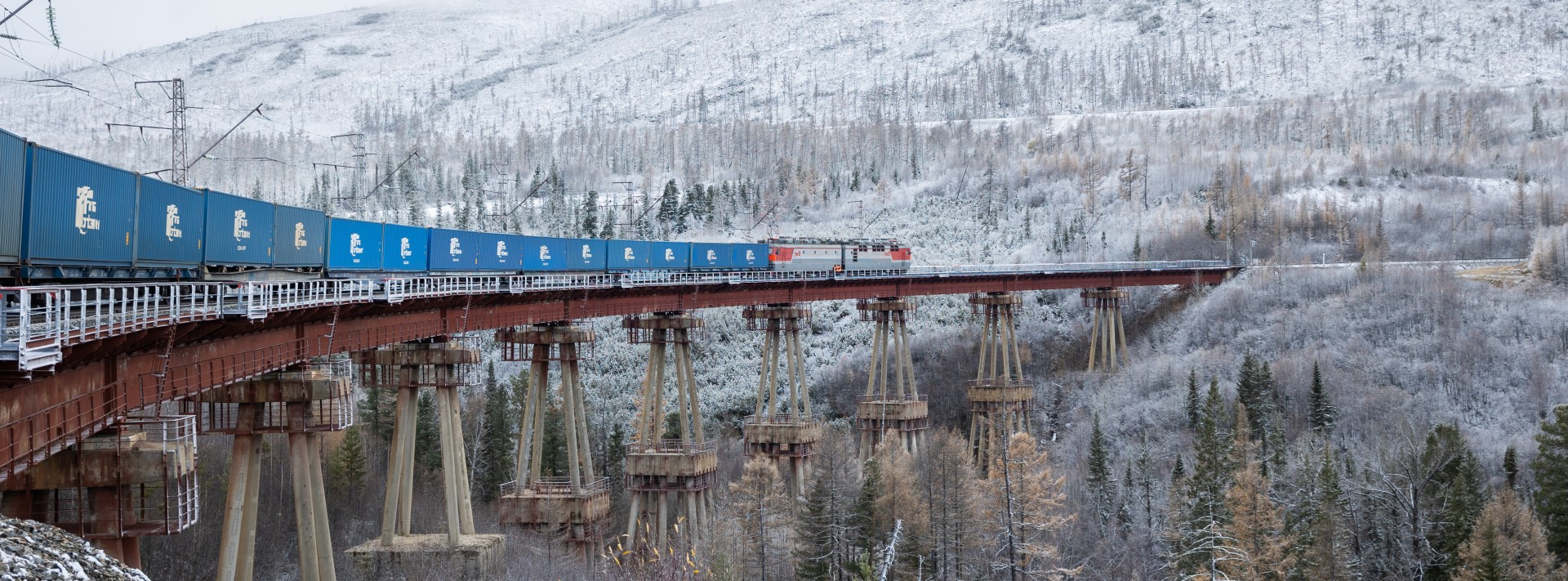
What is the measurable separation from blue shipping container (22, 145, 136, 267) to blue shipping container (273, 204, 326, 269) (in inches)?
280

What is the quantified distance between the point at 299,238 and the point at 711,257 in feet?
88.8

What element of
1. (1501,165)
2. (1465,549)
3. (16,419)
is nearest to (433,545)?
(16,419)

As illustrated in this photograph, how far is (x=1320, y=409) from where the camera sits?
61.2 meters

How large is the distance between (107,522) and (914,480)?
29439 millimetres

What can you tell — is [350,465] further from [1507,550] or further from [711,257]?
[1507,550]

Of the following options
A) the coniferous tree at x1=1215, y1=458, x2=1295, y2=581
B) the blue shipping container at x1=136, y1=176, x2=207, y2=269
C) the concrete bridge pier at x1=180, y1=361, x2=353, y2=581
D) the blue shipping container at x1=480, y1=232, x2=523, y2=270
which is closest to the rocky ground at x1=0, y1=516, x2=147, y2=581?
the blue shipping container at x1=136, y1=176, x2=207, y2=269

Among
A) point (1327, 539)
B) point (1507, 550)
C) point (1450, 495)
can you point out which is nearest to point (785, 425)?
point (1327, 539)

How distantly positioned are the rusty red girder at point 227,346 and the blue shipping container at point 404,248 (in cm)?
324

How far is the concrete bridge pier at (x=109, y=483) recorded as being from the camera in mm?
19016

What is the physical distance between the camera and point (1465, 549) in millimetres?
38688

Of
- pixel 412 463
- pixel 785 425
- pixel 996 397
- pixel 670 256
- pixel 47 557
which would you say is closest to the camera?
pixel 47 557

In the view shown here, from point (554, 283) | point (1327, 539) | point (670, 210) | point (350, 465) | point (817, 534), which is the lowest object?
point (1327, 539)

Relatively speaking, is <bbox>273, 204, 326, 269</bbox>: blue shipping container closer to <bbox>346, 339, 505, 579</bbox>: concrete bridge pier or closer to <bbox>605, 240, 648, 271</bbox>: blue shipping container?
<bbox>346, 339, 505, 579</bbox>: concrete bridge pier

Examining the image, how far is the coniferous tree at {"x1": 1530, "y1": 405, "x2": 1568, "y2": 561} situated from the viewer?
4116 cm
